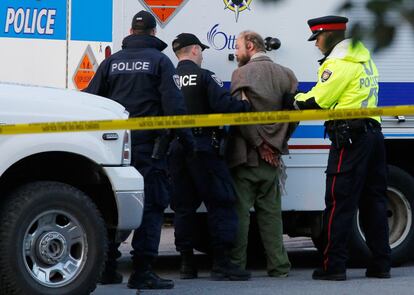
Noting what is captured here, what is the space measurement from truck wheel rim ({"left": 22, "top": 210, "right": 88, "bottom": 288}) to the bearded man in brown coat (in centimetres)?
213

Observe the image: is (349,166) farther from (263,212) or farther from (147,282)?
(147,282)

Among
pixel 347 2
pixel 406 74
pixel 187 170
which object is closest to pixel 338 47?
pixel 347 2

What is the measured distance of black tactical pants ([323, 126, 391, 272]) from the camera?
7.02 m

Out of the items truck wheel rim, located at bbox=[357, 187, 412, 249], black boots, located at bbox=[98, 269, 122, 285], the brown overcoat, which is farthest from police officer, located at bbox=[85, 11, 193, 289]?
truck wheel rim, located at bbox=[357, 187, 412, 249]

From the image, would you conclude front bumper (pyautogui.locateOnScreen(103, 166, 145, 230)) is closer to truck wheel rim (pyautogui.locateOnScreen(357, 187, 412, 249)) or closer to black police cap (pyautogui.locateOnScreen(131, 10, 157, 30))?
black police cap (pyautogui.locateOnScreen(131, 10, 157, 30))

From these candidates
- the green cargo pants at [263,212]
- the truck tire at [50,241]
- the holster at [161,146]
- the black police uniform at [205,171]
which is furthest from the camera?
the green cargo pants at [263,212]

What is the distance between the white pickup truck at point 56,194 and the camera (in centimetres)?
538

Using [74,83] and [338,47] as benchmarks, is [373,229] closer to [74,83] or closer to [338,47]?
[74,83]

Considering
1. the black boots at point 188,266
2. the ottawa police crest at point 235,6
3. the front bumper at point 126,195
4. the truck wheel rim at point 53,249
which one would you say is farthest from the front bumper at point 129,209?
the ottawa police crest at point 235,6

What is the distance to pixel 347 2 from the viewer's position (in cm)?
175

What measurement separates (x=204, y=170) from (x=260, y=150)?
480 millimetres

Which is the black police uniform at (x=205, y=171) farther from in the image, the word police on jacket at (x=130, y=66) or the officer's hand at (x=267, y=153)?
the word police on jacket at (x=130, y=66)

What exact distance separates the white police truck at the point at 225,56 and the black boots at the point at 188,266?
901mm

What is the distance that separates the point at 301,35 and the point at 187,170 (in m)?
1.46
